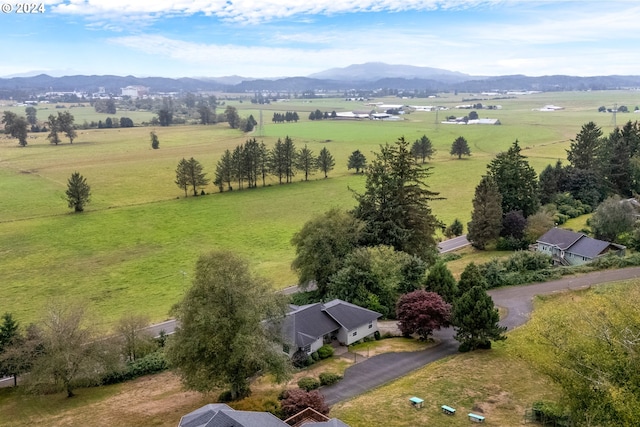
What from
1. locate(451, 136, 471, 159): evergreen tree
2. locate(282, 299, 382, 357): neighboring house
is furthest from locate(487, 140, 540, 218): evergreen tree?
locate(451, 136, 471, 159): evergreen tree

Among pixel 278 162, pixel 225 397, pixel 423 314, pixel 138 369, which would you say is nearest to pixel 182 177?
pixel 278 162

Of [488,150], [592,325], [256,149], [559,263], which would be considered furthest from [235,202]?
[488,150]

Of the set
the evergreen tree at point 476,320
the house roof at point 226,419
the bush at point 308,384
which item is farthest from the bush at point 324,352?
the house roof at point 226,419

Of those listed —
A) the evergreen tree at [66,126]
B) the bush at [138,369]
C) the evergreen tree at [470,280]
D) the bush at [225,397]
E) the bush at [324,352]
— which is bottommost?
the bush at [138,369]

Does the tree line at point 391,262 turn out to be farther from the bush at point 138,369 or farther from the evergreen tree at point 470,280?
the bush at point 138,369

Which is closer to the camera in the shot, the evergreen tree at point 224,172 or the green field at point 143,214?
the green field at point 143,214

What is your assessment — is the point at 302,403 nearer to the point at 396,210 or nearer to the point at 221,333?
the point at 221,333

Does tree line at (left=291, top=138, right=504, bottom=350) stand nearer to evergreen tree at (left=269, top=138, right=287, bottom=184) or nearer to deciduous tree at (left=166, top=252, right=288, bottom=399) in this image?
deciduous tree at (left=166, top=252, right=288, bottom=399)
